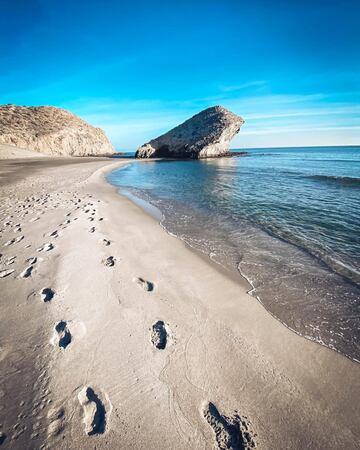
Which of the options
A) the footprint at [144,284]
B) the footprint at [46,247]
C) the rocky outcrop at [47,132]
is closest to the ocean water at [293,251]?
the footprint at [144,284]

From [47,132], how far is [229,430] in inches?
3390

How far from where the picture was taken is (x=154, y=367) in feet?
8.47

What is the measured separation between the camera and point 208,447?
1.91m

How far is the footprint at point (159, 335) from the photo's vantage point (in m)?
2.92

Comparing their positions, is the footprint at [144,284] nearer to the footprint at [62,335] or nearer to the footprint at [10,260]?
the footprint at [62,335]

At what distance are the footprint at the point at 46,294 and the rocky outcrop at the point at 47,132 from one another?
72.8 m

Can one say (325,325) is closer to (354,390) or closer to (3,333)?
(354,390)

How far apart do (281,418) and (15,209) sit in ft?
34.1

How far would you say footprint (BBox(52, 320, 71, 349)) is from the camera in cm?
284

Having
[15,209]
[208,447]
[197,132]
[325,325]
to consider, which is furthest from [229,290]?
[197,132]

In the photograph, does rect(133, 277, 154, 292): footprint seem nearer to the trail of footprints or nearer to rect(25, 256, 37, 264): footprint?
the trail of footprints

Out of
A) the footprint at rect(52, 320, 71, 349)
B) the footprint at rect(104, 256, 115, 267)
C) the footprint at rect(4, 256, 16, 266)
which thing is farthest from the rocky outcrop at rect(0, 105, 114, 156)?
the footprint at rect(52, 320, 71, 349)

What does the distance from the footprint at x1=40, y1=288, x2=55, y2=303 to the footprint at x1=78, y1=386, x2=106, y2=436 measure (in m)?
1.83

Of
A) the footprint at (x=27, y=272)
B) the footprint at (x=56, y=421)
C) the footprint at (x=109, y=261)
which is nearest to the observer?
the footprint at (x=56, y=421)
